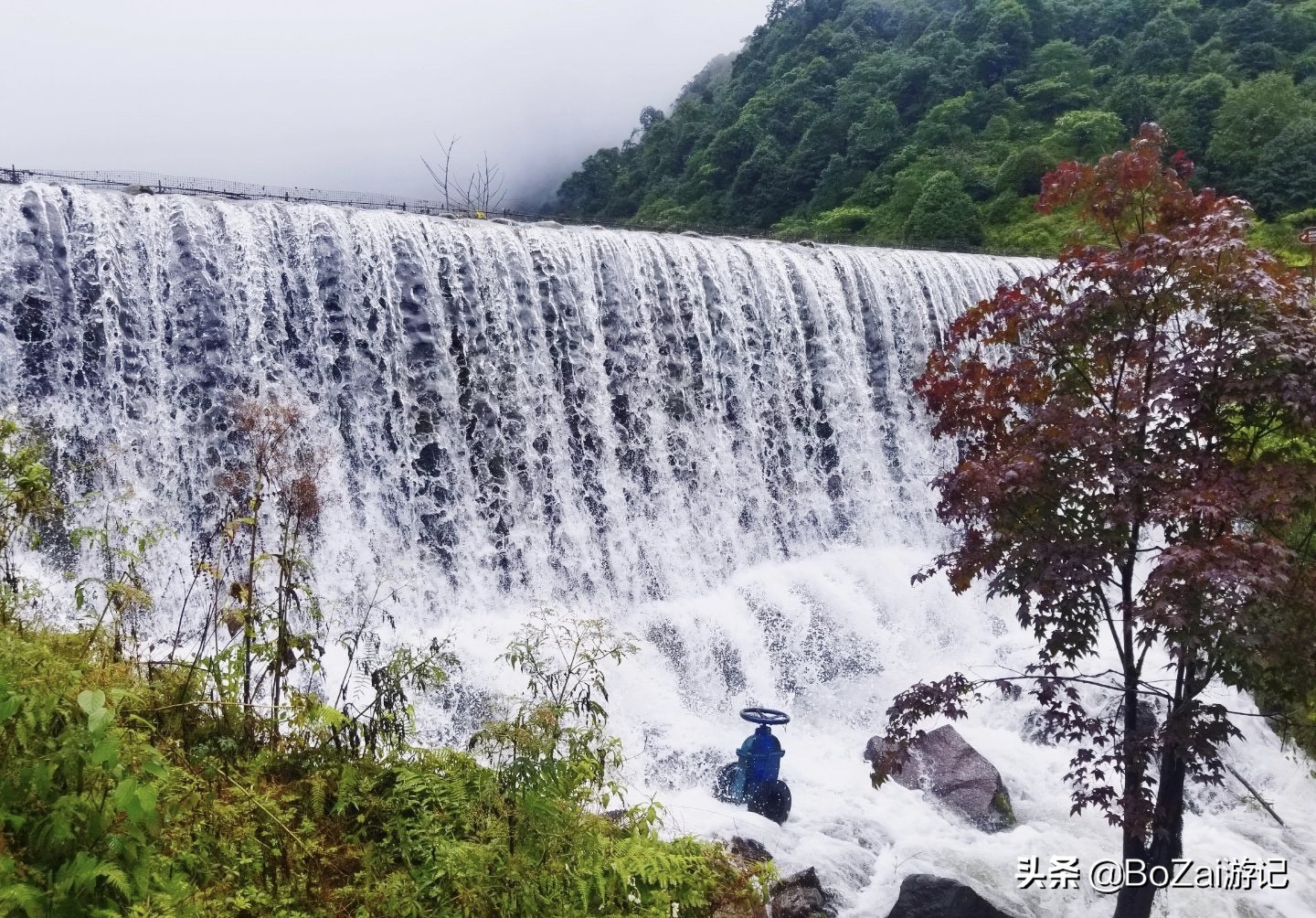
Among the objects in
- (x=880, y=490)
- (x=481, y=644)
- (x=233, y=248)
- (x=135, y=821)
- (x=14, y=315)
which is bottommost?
(x=481, y=644)

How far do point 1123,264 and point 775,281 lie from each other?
10.4 metres

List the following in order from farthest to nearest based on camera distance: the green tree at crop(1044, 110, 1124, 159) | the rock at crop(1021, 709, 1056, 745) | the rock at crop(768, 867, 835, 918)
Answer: the green tree at crop(1044, 110, 1124, 159), the rock at crop(1021, 709, 1056, 745), the rock at crop(768, 867, 835, 918)

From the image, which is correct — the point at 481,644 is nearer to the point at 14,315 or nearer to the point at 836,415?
the point at 14,315

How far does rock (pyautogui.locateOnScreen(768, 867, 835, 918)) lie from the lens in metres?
5.34

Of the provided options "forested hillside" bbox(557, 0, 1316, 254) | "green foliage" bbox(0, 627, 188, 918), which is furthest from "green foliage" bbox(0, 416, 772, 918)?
"forested hillside" bbox(557, 0, 1316, 254)

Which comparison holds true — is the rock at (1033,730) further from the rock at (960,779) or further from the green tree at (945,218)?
the green tree at (945,218)

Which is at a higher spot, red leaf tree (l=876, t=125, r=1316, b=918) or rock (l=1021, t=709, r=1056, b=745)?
red leaf tree (l=876, t=125, r=1316, b=918)

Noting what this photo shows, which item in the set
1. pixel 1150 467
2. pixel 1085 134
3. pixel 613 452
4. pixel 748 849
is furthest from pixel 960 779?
pixel 1085 134

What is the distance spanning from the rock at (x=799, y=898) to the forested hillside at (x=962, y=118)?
2980cm

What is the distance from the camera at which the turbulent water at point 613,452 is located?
28.5ft

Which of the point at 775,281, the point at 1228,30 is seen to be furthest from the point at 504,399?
the point at 1228,30

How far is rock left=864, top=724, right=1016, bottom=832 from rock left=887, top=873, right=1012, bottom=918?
7.17 ft

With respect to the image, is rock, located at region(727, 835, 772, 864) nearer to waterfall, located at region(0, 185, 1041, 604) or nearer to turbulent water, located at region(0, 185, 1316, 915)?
turbulent water, located at region(0, 185, 1316, 915)

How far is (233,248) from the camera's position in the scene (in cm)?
1080
